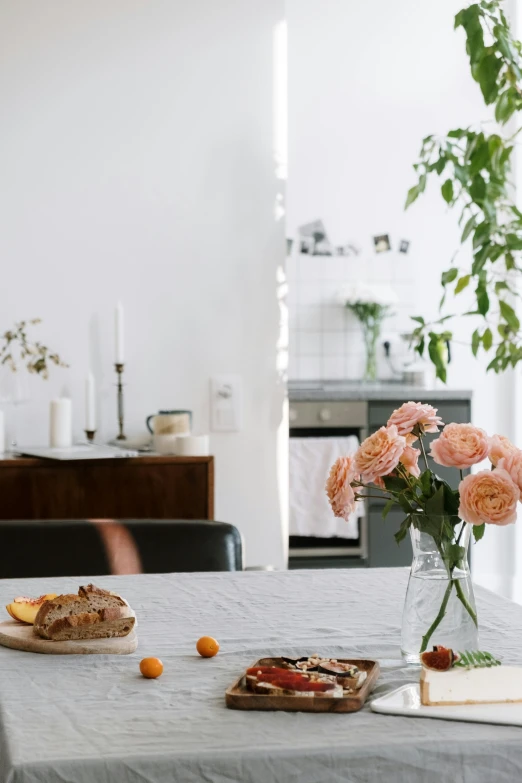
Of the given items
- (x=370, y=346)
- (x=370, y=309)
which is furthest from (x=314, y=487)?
(x=370, y=309)

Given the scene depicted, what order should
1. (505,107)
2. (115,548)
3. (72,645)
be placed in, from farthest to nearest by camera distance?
(505,107)
(115,548)
(72,645)

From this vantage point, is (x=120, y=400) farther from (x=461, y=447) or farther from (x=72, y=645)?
(x=461, y=447)

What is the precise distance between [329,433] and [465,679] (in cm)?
339

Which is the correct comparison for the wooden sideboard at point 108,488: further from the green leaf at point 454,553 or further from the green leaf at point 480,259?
the green leaf at point 454,553

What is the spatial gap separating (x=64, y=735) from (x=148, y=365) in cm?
205

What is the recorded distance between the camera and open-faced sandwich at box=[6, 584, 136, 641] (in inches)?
50.8

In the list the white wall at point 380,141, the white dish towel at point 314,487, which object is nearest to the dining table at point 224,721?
the white dish towel at point 314,487

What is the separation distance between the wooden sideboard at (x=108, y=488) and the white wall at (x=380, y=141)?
241cm

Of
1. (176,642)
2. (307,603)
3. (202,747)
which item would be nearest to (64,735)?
(202,747)

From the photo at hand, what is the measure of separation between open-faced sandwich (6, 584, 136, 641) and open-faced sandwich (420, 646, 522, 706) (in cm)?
40

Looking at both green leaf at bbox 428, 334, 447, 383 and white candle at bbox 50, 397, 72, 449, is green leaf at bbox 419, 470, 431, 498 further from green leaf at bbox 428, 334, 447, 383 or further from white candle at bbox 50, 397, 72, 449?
white candle at bbox 50, 397, 72, 449

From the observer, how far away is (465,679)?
1.09 m

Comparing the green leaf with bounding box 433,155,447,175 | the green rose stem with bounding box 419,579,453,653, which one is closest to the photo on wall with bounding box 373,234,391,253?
the green leaf with bounding box 433,155,447,175

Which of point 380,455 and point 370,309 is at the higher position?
point 370,309
